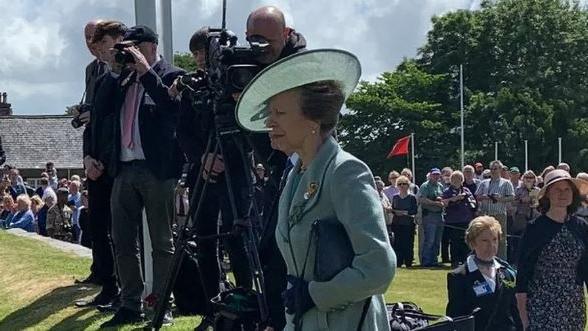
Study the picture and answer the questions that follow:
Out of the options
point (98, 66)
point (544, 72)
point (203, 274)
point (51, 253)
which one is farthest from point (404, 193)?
point (544, 72)

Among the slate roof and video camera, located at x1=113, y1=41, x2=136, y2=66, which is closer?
video camera, located at x1=113, y1=41, x2=136, y2=66

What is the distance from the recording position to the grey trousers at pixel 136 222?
23.6ft

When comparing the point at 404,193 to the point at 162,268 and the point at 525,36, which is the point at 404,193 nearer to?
the point at 162,268

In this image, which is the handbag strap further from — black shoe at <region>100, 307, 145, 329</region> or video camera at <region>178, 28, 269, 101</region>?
black shoe at <region>100, 307, 145, 329</region>

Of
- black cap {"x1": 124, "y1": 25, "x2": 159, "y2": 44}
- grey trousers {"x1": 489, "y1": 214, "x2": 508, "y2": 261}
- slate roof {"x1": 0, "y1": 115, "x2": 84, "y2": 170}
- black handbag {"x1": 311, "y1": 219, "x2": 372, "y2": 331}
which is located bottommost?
grey trousers {"x1": 489, "y1": 214, "x2": 508, "y2": 261}

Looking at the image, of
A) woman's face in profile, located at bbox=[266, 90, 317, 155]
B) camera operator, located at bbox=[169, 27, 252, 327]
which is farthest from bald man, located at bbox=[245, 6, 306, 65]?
woman's face in profile, located at bbox=[266, 90, 317, 155]

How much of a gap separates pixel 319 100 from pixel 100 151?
14.8 feet

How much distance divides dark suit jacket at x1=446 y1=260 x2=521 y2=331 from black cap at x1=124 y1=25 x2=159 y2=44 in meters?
2.65

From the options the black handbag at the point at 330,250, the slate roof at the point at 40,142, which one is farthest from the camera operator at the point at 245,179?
the slate roof at the point at 40,142

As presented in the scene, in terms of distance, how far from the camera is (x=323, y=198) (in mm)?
3455

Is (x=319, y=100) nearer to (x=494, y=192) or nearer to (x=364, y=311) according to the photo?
(x=364, y=311)

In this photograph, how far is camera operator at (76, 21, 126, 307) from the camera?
7.55 meters

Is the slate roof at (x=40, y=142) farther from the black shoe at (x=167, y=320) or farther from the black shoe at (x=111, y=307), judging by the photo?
the black shoe at (x=167, y=320)

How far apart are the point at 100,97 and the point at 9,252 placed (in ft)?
22.6
